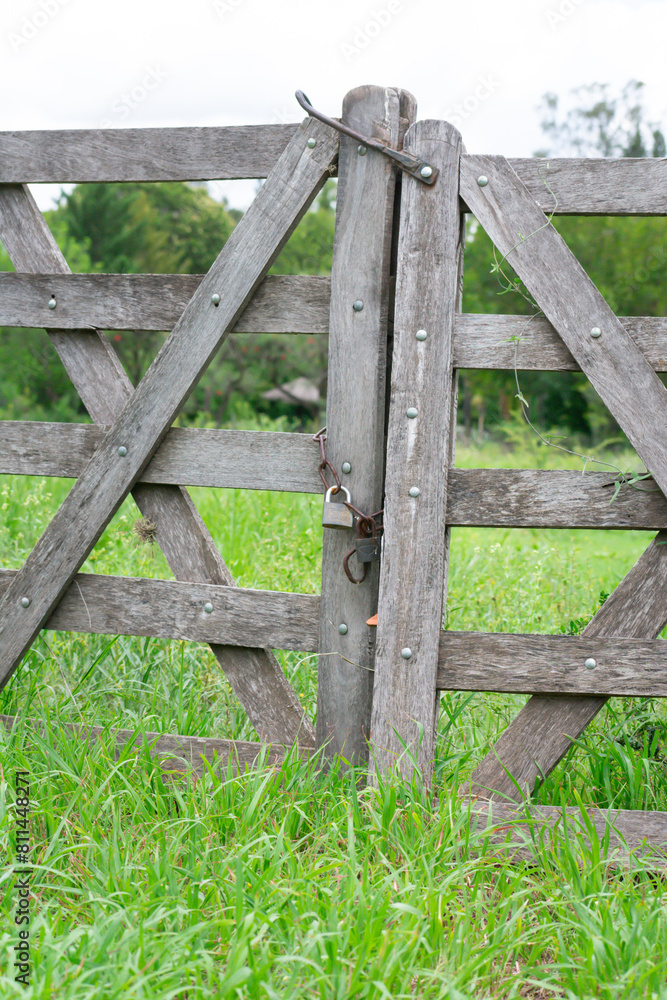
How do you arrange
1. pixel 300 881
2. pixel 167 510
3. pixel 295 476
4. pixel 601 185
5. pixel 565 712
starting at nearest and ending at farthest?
1. pixel 300 881
2. pixel 601 185
3. pixel 565 712
4. pixel 295 476
5. pixel 167 510

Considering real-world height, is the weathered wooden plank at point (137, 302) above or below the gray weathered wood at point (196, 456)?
above

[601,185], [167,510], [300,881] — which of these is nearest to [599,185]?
[601,185]

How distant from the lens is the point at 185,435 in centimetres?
230

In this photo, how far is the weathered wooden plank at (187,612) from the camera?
2236mm

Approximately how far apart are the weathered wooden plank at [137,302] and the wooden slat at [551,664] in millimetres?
980

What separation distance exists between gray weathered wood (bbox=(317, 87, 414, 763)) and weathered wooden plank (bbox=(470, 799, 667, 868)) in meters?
0.41

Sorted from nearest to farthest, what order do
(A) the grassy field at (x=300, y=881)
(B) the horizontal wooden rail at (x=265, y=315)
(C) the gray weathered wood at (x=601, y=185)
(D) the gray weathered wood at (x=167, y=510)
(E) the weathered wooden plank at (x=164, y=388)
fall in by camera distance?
(A) the grassy field at (x=300, y=881) → (C) the gray weathered wood at (x=601, y=185) → (B) the horizontal wooden rail at (x=265, y=315) → (E) the weathered wooden plank at (x=164, y=388) → (D) the gray weathered wood at (x=167, y=510)

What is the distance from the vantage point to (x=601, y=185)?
1.99m

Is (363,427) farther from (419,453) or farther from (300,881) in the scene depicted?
(300,881)

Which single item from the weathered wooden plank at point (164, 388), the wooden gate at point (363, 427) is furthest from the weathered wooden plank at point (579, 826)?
the weathered wooden plank at point (164, 388)

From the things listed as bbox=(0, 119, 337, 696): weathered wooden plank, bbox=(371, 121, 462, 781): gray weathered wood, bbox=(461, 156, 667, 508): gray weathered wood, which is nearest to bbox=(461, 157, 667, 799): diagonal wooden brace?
bbox=(461, 156, 667, 508): gray weathered wood

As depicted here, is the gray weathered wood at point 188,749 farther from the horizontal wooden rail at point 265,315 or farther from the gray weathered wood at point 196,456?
the horizontal wooden rail at point 265,315

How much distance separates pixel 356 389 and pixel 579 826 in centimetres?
130

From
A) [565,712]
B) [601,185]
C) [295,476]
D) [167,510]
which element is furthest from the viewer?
[167,510]
